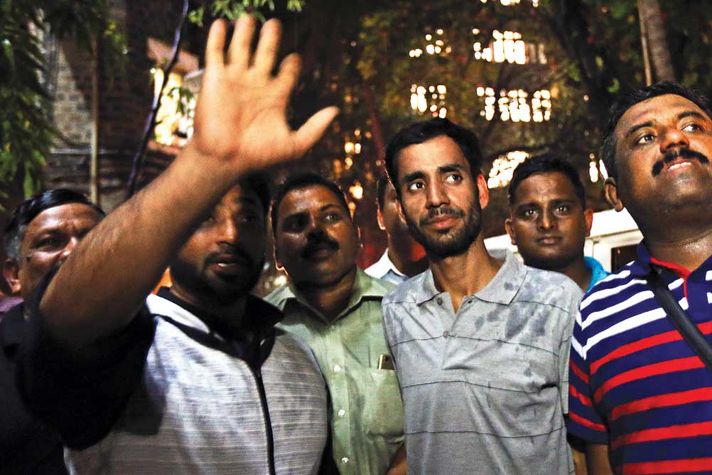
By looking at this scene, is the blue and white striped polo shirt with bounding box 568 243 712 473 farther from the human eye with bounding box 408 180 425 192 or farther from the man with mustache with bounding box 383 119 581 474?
the human eye with bounding box 408 180 425 192

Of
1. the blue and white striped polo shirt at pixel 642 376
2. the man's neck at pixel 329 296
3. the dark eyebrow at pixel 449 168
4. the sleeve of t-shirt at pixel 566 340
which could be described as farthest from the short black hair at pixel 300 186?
the blue and white striped polo shirt at pixel 642 376

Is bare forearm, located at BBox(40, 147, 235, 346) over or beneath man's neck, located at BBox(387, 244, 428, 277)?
over

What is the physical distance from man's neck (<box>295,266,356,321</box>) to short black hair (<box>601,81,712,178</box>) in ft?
4.19

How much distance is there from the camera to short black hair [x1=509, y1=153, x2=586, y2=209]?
4.32m

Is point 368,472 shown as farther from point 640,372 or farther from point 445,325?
point 640,372

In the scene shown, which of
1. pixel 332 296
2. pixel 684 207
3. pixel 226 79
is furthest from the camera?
pixel 332 296

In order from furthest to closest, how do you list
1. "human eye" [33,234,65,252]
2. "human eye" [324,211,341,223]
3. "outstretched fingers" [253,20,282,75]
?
"human eye" [324,211,341,223] < "human eye" [33,234,65,252] < "outstretched fingers" [253,20,282,75]

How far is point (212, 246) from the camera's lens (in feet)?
8.14

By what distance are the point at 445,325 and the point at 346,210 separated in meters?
0.95

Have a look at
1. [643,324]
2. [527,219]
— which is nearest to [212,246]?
[643,324]

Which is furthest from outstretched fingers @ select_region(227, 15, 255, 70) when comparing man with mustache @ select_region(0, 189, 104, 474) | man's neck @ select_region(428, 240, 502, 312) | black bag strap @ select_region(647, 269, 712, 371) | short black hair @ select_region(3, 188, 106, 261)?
short black hair @ select_region(3, 188, 106, 261)

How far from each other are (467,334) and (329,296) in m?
0.83

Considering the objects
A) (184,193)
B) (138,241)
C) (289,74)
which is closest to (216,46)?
(289,74)

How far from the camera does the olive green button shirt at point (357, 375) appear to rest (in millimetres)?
3094
